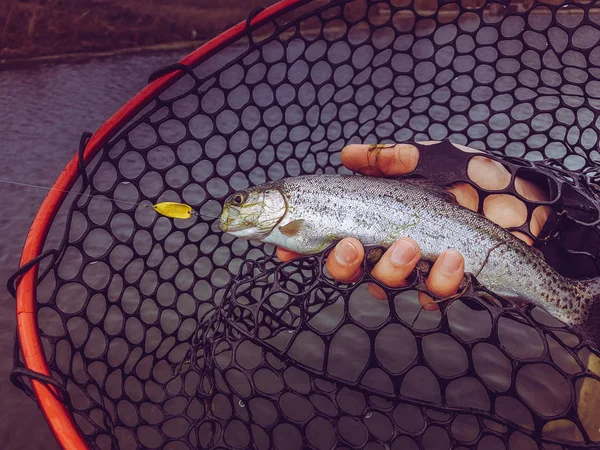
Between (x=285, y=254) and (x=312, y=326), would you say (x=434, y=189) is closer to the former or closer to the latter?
(x=285, y=254)

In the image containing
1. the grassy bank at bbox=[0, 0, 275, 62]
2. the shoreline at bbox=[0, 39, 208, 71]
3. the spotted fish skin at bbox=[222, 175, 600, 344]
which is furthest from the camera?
the grassy bank at bbox=[0, 0, 275, 62]

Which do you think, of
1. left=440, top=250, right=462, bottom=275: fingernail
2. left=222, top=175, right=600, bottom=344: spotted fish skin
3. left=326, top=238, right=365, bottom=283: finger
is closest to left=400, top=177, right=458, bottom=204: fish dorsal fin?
left=222, top=175, right=600, bottom=344: spotted fish skin

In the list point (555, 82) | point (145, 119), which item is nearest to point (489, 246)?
point (145, 119)

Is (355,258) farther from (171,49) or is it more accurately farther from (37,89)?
(171,49)

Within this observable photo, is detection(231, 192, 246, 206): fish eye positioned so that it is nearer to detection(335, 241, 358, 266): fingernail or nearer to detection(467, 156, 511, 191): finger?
detection(335, 241, 358, 266): fingernail

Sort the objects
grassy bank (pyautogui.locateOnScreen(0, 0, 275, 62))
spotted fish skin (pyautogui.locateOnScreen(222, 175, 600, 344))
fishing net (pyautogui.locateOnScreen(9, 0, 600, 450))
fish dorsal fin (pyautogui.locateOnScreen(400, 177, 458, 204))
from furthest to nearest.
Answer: grassy bank (pyautogui.locateOnScreen(0, 0, 275, 62))
fish dorsal fin (pyautogui.locateOnScreen(400, 177, 458, 204))
spotted fish skin (pyautogui.locateOnScreen(222, 175, 600, 344))
fishing net (pyautogui.locateOnScreen(9, 0, 600, 450))

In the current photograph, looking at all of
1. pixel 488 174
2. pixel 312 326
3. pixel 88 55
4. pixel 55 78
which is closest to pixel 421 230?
pixel 488 174

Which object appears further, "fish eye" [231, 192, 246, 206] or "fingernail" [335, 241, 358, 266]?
"fish eye" [231, 192, 246, 206]
